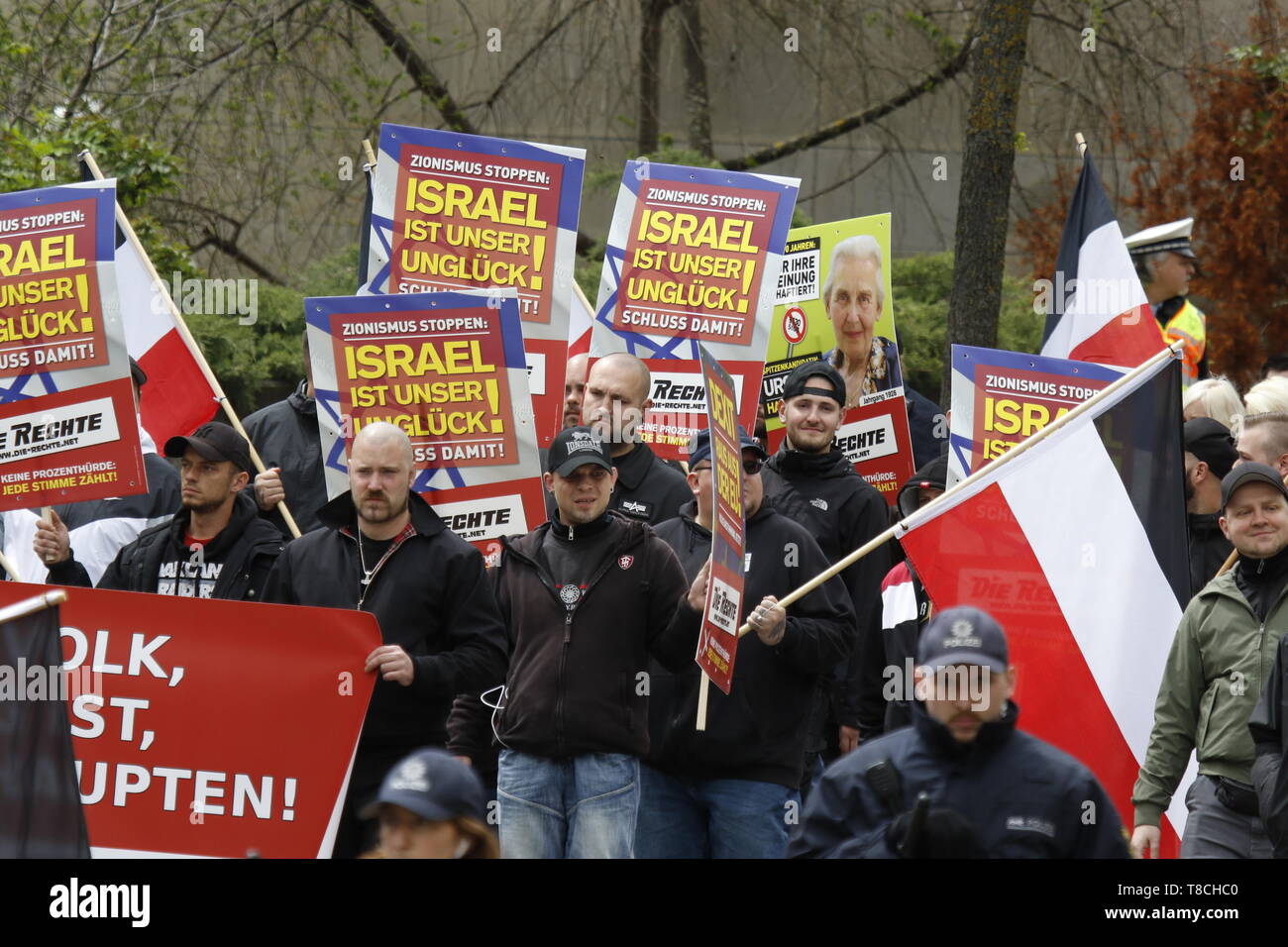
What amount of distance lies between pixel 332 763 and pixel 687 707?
4.33 feet

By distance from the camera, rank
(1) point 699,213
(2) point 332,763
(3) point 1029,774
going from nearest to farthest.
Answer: (3) point 1029,774
(2) point 332,763
(1) point 699,213

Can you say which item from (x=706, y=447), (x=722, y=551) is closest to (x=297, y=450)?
(x=706, y=447)

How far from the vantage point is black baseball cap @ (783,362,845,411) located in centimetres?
743

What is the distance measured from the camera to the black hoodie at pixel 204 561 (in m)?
6.56

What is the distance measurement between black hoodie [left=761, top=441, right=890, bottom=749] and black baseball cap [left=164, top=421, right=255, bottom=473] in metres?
2.10

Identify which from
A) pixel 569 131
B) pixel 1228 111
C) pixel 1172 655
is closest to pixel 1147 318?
pixel 1172 655

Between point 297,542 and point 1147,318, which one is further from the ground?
point 1147,318

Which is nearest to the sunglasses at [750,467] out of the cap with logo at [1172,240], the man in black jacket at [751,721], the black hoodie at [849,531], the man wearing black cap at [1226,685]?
the man in black jacket at [751,721]

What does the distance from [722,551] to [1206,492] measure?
2.42 m

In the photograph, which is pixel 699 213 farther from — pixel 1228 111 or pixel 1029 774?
pixel 1228 111

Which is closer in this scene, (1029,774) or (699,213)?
(1029,774)

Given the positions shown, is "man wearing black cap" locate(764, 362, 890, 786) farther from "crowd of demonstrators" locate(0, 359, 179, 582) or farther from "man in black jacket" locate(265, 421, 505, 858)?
"crowd of demonstrators" locate(0, 359, 179, 582)

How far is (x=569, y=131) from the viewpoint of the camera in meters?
15.9

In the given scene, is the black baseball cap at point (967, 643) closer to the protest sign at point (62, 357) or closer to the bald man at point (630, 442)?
the bald man at point (630, 442)
